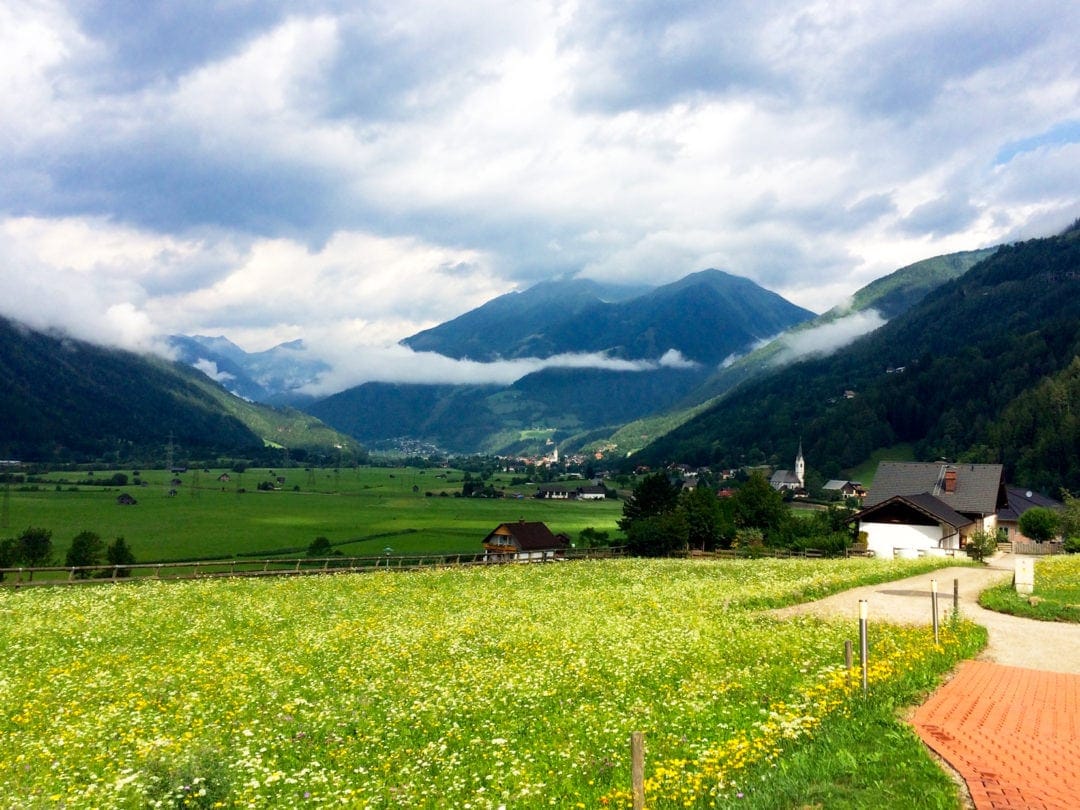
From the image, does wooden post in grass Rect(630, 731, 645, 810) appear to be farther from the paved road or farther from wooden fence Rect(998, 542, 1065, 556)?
wooden fence Rect(998, 542, 1065, 556)


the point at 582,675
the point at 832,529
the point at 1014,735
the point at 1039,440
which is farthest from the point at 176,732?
the point at 1039,440

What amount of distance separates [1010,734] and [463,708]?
40.1ft

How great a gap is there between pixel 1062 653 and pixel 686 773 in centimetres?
1697

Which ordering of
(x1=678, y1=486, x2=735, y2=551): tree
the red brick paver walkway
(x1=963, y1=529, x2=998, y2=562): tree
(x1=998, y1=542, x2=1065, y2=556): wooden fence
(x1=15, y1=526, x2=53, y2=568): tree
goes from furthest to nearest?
(x1=15, y1=526, x2=53, y2=568): tree < (x1=678, y1=486, x2=735, y2=551): tree < (x1=998, y1=542, x2=1065, y2=556): wooden fence < (x1=963, y1=529, x2=998, y2=562): tree < the red brick paver walkway

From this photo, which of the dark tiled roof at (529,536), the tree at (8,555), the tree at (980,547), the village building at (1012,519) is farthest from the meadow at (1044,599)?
the tree at (8,555)

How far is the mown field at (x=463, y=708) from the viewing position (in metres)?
12.3

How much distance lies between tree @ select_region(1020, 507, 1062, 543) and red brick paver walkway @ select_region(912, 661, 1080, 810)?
69243 millimetres

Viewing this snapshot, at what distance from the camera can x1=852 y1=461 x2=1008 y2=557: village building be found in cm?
6831

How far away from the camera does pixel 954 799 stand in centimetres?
1040

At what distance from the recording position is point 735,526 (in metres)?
78.5

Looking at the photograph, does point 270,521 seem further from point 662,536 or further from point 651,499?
point 662,536

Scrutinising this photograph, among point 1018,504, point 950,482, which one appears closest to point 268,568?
point 950,482

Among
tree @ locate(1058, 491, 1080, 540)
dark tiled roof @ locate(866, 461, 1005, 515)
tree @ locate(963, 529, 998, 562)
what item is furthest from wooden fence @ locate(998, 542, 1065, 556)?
tree @ locate(963, 529, 998, 562)

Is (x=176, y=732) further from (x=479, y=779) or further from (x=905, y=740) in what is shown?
(x=905, y=740)
